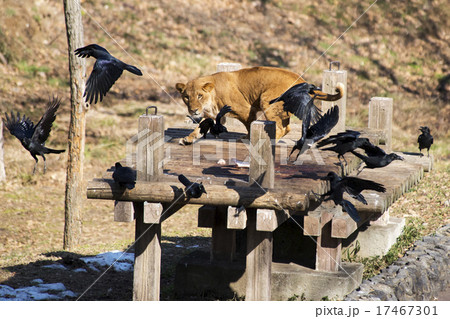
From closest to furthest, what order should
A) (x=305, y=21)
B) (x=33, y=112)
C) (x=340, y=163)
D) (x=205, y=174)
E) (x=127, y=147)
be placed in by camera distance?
(x=205, y=174)
(x=340, y=163)
(x=127, y=147)
(x=33, y=112)
(x=305, y=21)

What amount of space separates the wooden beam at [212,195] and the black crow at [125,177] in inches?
4.0

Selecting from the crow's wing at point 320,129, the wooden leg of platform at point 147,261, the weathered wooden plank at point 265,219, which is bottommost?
the wooden leg of platform at point 147,261

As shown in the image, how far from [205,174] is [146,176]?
0.76 m

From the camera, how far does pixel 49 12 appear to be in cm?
2131

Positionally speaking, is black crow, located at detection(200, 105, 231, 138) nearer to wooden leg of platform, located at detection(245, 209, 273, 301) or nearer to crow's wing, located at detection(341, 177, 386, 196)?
wooden leg of platform, located at detection(245, 209, 273, 301)

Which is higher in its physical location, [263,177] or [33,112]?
[33,112]

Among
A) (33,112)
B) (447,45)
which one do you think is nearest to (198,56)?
(33,112)

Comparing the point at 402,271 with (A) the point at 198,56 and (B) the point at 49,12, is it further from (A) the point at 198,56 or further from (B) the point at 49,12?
(B) the point at 49,12

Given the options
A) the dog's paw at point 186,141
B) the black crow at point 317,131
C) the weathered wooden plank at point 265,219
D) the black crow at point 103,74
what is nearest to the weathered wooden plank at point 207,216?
the dog's paw at point 186,141

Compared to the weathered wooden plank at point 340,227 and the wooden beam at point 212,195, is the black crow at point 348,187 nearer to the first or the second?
the wooden beam at point 212,195

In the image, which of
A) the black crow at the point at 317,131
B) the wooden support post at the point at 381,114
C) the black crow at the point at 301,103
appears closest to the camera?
the black crow at the point at 317,131

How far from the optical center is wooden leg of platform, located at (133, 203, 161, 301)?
7277 mm

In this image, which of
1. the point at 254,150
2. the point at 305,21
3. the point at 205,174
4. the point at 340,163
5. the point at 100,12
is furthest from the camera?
the point at 305,21

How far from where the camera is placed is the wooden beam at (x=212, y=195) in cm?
661
